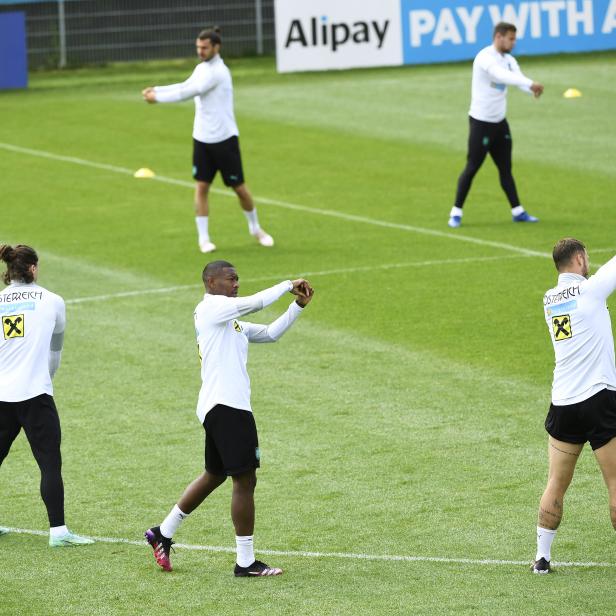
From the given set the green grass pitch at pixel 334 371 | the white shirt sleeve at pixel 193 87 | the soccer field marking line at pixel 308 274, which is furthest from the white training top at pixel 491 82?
the white shirt sleeve at pixel 193 87

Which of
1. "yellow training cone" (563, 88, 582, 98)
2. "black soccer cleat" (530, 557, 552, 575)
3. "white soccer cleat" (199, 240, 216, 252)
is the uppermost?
"yellow training cone" (563, 88, 582, 98)

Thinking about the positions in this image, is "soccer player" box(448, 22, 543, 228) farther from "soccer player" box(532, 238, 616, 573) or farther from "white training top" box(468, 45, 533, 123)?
"soccer player" box(532, 238, 616, 573)

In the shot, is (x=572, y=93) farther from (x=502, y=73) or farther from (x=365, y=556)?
(x=365, y=556)

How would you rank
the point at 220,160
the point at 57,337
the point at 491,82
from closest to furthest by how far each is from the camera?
1. the point at 57,337
2. the point at 220,160
3. the point at 491,82

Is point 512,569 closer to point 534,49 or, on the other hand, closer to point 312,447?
point 312,447

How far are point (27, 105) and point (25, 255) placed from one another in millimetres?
23673

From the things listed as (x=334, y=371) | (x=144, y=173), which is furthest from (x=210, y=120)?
(x=144, y=173)

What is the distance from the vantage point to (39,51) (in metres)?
39.3

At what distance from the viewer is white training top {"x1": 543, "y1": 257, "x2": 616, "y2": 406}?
841cm

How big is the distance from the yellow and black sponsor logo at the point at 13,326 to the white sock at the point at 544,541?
337 cm

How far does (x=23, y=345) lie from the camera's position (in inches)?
369

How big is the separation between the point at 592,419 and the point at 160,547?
2.62 meters

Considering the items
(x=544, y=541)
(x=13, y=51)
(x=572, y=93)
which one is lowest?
(x=544, y=541)

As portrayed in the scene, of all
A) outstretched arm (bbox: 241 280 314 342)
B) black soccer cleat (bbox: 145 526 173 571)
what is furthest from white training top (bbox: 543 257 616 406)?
black soccer cleat (bbox: 145 526 173 571)
